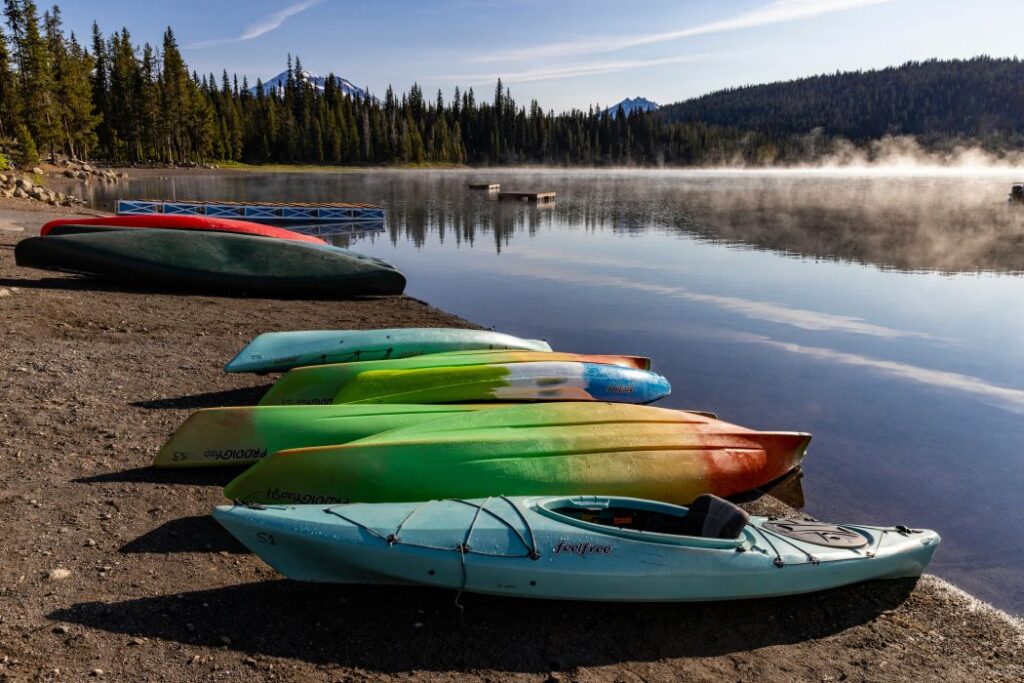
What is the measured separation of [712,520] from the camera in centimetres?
564

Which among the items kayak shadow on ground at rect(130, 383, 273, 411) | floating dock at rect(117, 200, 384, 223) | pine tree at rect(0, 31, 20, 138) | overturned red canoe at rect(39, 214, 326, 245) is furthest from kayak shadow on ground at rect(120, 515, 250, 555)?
pine tree at rect(0, 31, 20, 138)

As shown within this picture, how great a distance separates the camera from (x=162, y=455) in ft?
23.0

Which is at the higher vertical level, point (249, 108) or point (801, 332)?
point (249, 108)

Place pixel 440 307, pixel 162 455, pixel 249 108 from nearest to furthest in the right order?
1. pixel 162 455
2. pixel 440 307
3. pixel 249 108

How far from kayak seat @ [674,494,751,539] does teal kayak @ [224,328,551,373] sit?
581 cm

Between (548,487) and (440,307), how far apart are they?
11.7 m

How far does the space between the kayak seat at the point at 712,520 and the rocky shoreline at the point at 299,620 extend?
572 mm

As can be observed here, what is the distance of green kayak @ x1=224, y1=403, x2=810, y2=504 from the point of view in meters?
6.19

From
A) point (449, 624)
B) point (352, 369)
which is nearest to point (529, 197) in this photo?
point (352, 369)

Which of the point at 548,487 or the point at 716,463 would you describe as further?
the point at 716,463

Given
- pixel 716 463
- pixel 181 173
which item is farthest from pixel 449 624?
pixel 181 173

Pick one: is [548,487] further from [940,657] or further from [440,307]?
[440,307]

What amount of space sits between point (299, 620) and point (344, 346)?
6.00 m

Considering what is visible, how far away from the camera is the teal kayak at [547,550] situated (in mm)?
4965
